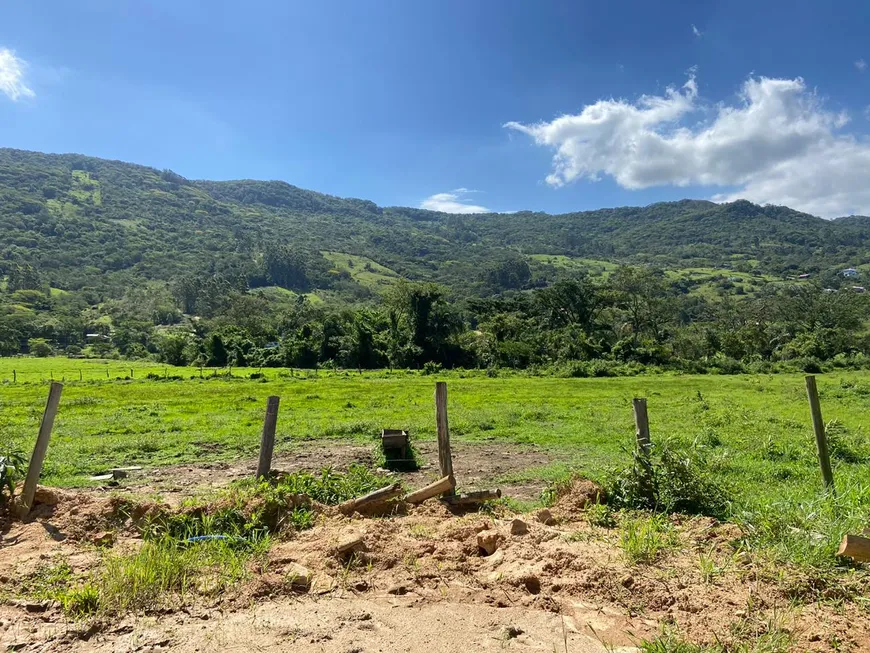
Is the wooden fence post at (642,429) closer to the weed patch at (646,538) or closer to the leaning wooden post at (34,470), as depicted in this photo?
the weed patch at (646,538)

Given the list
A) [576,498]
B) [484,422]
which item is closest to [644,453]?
[576,498]

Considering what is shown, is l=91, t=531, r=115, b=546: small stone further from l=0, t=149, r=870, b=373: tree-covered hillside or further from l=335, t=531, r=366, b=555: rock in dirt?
l=0, t=149, r=870, b=373: tree-covered hillside

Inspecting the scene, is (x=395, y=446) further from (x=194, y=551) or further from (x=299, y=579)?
(x=299, y=579)

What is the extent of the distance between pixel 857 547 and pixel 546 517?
10.8 feet

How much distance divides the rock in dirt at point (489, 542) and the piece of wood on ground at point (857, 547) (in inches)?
134

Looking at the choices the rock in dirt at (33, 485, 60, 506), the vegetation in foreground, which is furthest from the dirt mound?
the rock in dirt at (33, 485, 60, 506)

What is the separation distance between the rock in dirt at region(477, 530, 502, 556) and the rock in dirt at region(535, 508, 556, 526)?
103 cm

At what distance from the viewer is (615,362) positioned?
160ft

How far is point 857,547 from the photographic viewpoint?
15.2ft

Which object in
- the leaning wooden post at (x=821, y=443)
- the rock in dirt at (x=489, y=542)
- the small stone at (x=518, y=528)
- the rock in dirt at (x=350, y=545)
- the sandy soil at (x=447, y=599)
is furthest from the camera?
the leaning wooden post at (x=821, y=443)

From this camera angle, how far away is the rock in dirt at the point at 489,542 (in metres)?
5.85

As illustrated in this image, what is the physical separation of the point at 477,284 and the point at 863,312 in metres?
101

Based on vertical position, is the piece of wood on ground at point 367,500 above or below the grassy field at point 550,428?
above

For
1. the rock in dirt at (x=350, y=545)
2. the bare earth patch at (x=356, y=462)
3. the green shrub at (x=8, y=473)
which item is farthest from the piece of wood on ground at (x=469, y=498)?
the green shrub at (x=8, y=473)
